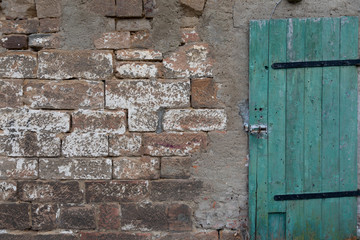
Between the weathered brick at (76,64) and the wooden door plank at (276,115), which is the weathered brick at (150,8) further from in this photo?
the wooden door plank at (276,115)

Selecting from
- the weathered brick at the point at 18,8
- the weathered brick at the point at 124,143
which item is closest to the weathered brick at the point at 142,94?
the weathered brick at the point at 124,143

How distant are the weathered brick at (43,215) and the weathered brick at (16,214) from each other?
0.06 meters

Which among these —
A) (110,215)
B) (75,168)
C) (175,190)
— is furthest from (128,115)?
(110,215)

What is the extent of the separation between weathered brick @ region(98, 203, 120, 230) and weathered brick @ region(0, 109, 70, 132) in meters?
0.73

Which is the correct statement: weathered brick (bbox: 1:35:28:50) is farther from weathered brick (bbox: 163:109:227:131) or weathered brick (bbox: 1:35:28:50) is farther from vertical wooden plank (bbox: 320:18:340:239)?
vertical wooden plank (bbox: 320:18:340:239)

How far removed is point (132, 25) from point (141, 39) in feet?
0.45

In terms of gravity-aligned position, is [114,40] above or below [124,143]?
above

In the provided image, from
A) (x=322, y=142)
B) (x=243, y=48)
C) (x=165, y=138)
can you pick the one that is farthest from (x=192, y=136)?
(x=322, y=142)

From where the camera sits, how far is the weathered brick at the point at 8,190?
2586 mm

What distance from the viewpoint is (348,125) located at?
252 cm

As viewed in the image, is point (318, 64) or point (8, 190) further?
point (8, 190)

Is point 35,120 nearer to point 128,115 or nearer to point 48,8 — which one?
point 128,115

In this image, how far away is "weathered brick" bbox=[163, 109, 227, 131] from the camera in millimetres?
2541

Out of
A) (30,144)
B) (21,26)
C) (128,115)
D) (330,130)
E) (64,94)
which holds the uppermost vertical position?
(21,26)
